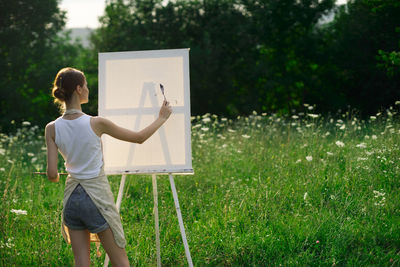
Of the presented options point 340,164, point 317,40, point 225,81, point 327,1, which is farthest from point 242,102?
point 340,164

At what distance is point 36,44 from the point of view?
1490 centimetres

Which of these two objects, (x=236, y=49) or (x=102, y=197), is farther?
(x=236, y=49)

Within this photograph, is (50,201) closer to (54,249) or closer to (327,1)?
(54,249)

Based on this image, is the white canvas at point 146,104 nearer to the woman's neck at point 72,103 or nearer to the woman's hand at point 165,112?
the woman's hand at point 165,112

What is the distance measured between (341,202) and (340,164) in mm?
1219

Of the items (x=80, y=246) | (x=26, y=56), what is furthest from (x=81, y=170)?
(x=26, y=56)

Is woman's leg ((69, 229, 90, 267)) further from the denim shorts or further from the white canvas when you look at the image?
the white canvas

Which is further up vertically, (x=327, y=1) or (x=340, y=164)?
(x=327, y=1)

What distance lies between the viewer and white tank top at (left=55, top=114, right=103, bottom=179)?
2305 millimetres

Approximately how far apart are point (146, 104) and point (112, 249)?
4.05 feet

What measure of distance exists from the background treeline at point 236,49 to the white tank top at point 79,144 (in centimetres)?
1115

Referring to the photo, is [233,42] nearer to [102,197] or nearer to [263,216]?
[263,216]

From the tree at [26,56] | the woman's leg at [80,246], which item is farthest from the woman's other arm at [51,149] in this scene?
the tree at [26,56]

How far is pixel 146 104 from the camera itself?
3.23 m
